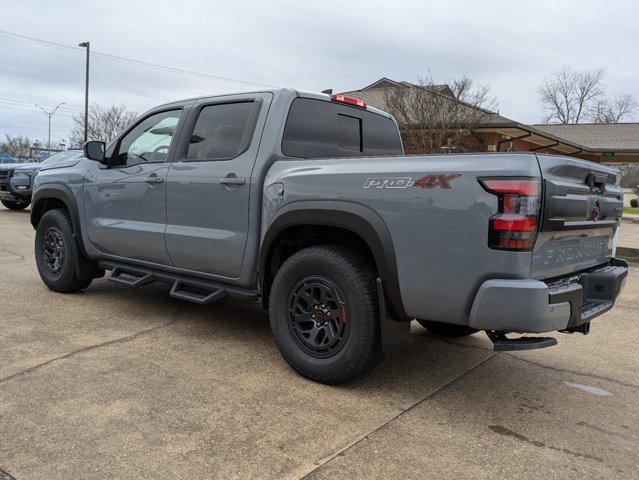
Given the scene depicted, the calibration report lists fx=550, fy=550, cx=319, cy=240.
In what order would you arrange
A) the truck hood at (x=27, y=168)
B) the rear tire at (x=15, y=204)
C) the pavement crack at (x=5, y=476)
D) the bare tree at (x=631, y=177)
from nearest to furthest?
1. the pavement crack at (x=5, y=476)
2. the truck hood at (x=27, y=168)
3. the rear tire at (x=15, y=204)
4. the bare tree at (x=631, y=177)

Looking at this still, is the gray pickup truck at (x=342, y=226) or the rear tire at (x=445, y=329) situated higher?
the gray pickup truck at (x=342, y=226)

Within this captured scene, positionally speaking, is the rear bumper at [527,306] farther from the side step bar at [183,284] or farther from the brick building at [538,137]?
the brick building at [538,137]

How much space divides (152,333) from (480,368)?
2625 millimetres

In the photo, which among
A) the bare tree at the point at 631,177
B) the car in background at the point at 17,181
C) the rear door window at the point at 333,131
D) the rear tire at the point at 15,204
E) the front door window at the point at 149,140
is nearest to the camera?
the rear door window at the point at 333,131

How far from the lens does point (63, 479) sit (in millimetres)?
2412

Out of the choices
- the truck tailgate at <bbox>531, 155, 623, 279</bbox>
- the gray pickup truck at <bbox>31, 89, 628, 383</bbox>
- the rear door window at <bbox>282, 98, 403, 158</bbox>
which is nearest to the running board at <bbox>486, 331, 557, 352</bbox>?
the gray pickup truck at <bbox>31, 89, 628, 383</bbox>

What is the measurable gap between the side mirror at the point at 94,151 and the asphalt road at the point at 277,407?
144 centimetres

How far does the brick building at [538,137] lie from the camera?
58.8ft

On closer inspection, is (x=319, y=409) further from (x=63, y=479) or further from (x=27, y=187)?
(x=27, y=187)

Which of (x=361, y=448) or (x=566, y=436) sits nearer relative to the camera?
(x=361, y=448)

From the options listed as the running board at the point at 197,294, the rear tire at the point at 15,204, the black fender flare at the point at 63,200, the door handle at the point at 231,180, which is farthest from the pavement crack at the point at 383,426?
the rear tire at the point at 15,204

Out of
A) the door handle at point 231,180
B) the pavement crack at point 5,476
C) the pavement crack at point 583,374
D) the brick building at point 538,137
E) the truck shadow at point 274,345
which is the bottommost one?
the pavement crack at point 5,476

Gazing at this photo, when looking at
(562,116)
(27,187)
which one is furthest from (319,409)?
(562,116)

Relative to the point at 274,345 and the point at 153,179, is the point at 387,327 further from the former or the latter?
the point at 153,179
